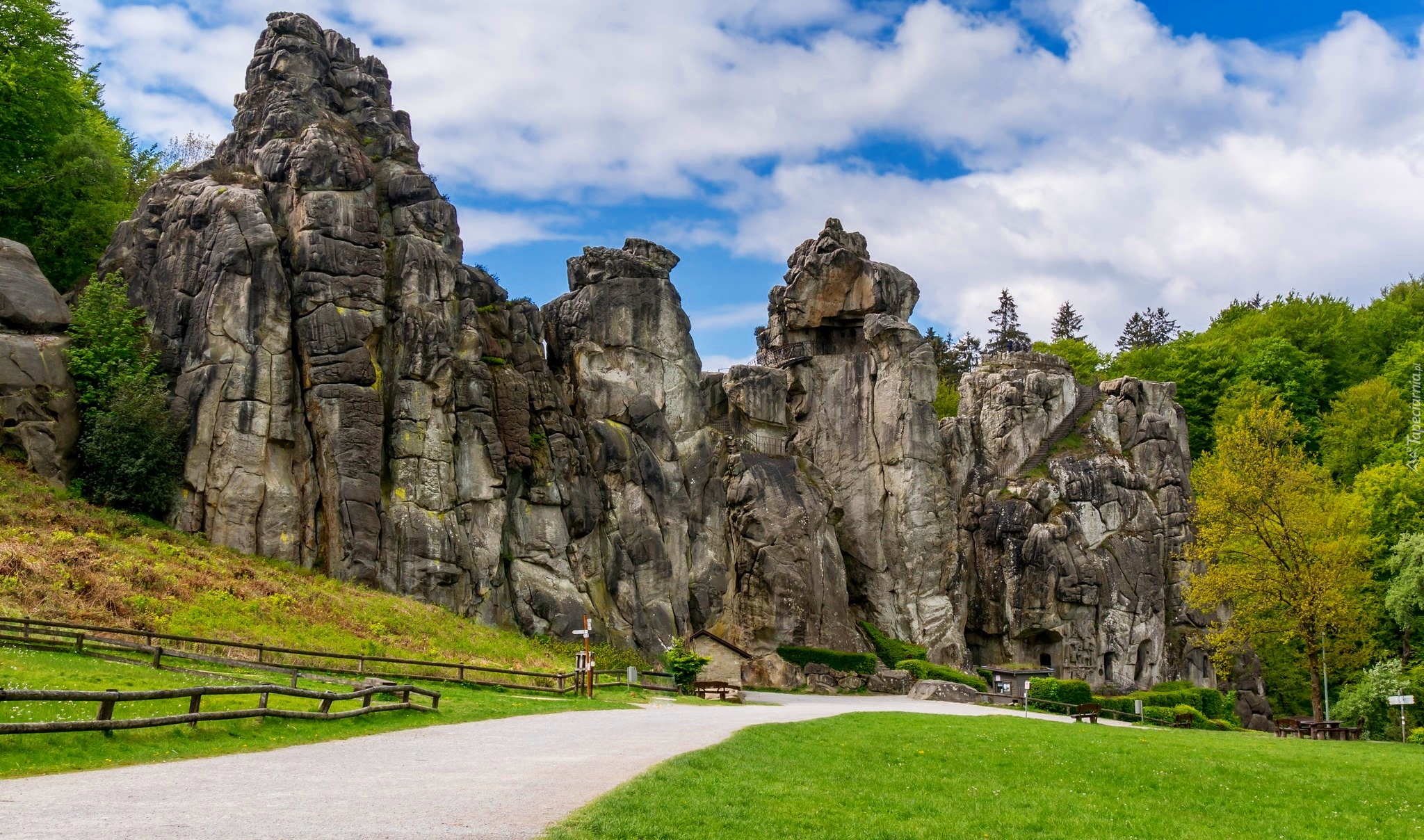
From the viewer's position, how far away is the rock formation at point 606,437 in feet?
131

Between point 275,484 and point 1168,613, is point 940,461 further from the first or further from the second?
point 275,484

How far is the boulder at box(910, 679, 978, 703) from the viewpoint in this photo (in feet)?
147

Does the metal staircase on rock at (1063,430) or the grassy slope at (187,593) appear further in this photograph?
the metal staircase on rock at (1063,430)

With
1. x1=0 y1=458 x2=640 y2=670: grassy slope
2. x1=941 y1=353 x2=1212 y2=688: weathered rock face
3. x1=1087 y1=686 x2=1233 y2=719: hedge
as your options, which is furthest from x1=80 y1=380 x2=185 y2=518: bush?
x1=941 y1=353 x2=1212 y2=688: weathered rock face

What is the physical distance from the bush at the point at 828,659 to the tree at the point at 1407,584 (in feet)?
82.2

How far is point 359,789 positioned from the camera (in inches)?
542

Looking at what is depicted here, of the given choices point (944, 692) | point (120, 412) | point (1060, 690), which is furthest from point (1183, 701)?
point (120, 412)

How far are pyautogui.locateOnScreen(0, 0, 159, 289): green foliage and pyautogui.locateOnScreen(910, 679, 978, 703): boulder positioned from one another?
132 ft

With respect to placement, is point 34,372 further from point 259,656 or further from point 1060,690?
point 1060,690

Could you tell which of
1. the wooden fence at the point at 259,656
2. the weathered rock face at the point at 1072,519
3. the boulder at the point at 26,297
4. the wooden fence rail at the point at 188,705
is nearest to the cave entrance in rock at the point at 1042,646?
the weathered rock face at the point at 1072,519

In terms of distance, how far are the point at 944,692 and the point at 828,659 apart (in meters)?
8.97

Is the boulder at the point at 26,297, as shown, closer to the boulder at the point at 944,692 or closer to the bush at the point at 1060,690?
the boulder at the point at 944,692

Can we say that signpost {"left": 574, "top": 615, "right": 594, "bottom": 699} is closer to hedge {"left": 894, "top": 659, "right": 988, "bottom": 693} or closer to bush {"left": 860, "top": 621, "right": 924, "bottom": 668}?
hedge {"left": 894, "top": 659, "right": 988, "bottom": 693}

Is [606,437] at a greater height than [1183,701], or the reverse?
[606,437]
